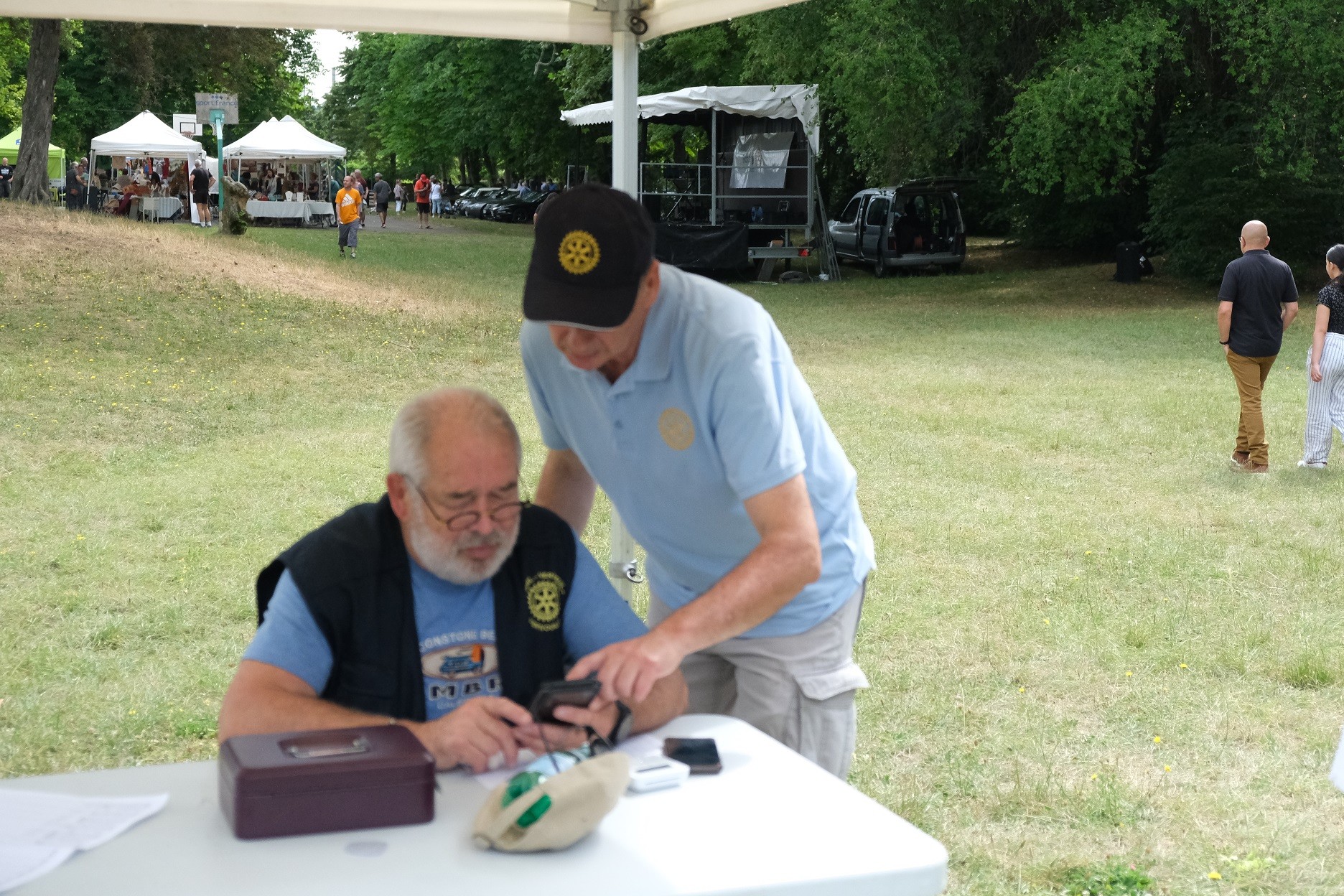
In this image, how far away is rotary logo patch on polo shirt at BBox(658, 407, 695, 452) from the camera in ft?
9.26

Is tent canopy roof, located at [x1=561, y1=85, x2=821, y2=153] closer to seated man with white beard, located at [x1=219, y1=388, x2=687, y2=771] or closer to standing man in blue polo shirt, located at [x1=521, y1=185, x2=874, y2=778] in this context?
standing man in blue polo shirt, located at [x1=521, y1=185, x2=874, y2=778]

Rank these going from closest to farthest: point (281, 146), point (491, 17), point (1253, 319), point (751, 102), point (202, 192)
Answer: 1. point (491, 17)
2. point (1253, 319)
3. point (751, 102)
4. point (202, 192)
5. point (281, 146)

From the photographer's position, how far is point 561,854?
2111 millimetres

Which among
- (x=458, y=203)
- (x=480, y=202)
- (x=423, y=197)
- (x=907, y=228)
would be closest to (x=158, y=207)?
(x=423, y=197)

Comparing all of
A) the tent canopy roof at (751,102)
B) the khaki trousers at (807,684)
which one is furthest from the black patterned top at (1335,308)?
the tent canopy roof at (751,102)

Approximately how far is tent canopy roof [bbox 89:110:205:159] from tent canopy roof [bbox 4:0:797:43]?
35.6 meters

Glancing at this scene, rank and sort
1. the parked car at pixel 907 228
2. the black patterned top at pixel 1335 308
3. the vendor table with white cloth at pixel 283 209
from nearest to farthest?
the black patterned top at pixel 1335 308 → the parked car at pixel 907 228 → the vendor table with white cloth at pixel 283 209

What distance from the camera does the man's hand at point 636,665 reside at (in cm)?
246

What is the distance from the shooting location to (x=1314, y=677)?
6.02 m

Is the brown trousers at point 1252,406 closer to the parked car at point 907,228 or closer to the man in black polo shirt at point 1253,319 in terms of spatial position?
the man in black polo shirt at point 1253,319

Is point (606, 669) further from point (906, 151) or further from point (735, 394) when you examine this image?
point (906, 151)

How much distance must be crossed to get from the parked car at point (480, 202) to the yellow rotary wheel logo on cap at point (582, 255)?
50.0 meters

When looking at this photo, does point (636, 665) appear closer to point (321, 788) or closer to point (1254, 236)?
point (321, 788)

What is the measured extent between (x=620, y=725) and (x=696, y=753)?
0.59ft
